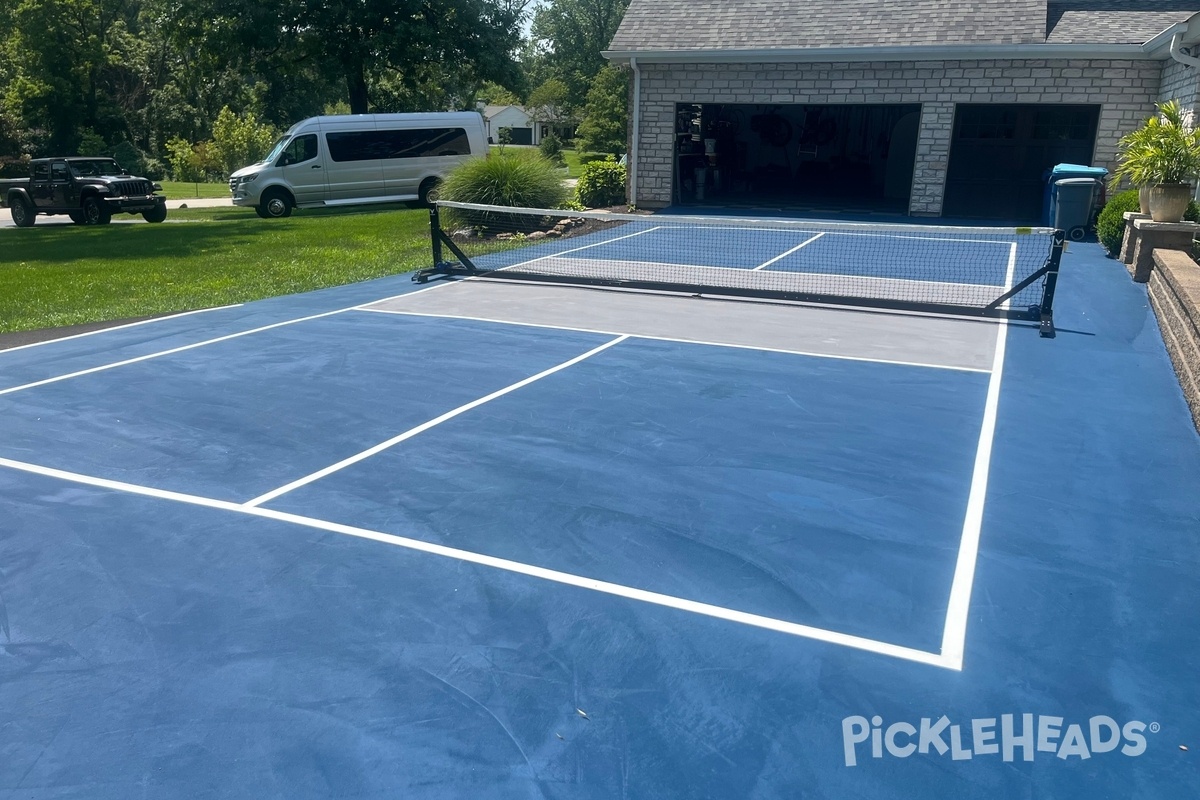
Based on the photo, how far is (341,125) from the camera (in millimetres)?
25625

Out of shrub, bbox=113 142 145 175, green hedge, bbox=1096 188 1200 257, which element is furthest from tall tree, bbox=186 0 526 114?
green hedge, bbox=1096 188 1200 257

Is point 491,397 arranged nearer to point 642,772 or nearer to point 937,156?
point 642,772

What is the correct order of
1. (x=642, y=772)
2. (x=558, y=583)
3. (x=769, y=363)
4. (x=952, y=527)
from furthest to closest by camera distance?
(x=769, y=363)
(x=952, y=527)
(x=558, y=583)
(x=642, y=772)

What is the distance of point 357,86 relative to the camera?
108 feet

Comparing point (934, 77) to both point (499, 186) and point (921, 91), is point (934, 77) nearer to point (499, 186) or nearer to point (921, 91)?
point (921, 91)

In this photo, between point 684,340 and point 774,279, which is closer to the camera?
point 684,340

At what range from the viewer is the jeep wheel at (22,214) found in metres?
24.8

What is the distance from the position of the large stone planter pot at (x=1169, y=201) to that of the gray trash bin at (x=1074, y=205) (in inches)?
176

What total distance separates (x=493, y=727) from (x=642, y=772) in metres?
0.65

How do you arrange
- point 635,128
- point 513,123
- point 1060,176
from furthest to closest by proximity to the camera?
point 513,123
point 635,128
point 1060,176

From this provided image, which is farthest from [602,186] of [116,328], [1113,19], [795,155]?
[116,328]

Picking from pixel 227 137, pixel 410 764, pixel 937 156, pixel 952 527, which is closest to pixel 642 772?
pixel 410 764

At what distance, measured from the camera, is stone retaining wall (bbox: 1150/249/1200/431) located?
777cm

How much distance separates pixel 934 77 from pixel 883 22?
6.21 feet
